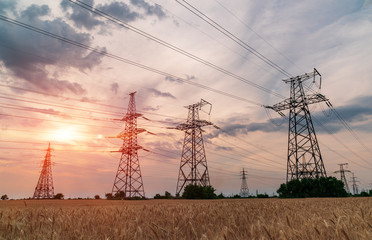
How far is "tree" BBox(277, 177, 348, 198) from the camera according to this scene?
3706 centimetres

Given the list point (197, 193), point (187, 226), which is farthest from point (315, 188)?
point (187, 226)

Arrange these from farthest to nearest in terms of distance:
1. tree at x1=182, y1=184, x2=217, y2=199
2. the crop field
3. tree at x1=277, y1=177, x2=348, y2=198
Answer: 1. tree at x1=277, y1=177, x2=348, y2=198
2. tree at x1=182, y1=184, x2=217, y2=199
3. the crop field

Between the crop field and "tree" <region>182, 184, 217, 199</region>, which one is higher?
the crop field

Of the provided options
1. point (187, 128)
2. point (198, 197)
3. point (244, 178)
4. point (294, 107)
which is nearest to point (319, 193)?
point (294, 107)

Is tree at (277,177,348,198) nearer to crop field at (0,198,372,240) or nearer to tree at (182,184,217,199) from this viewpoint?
tree at (182,184,217,199)

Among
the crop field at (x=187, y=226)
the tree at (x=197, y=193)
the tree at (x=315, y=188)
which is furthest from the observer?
the tree at (x=315, y=188)

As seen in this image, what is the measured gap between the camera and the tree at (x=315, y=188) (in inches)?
1459

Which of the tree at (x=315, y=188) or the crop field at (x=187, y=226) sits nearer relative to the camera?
the crop field at (x=187, y=226)

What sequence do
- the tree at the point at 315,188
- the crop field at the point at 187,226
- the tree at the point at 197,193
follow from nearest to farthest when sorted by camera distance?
the crop field at the point at 187,226 < the tree at the point at 197,193 < the tree at the point at 315,188

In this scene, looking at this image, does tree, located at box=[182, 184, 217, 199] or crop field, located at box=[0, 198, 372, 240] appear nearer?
crop field, located at box=[0, 198, 372, 240]

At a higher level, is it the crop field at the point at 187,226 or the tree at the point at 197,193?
A: the crop field at the point at 187,226

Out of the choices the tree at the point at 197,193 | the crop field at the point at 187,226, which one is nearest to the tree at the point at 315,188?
the tree at the point at 197,193

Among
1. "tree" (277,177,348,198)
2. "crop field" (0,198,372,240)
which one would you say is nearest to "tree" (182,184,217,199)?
"tree" (277,177,348,198)

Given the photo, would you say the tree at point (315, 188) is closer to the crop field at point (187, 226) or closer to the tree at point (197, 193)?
the tree at point (197, 193)
